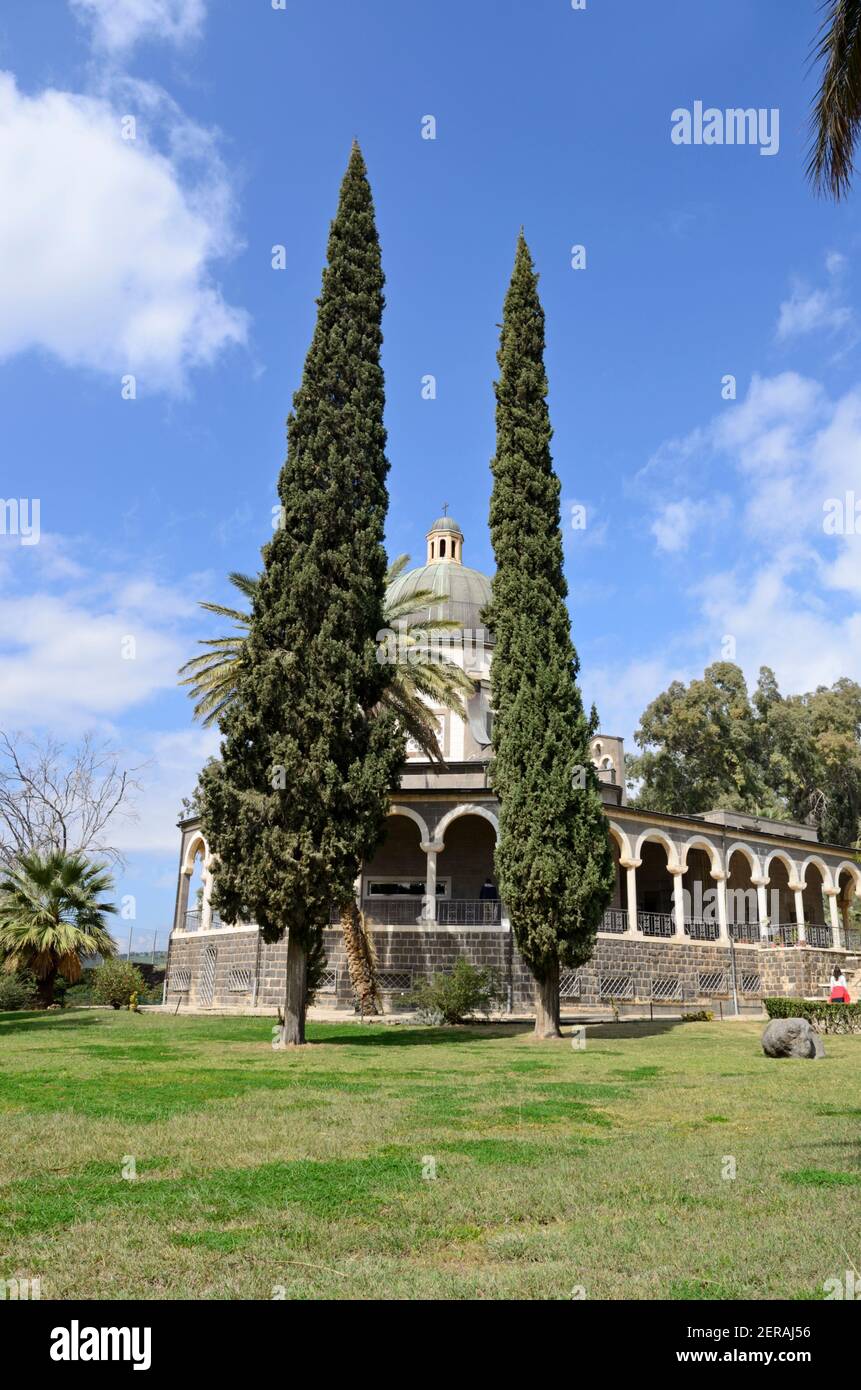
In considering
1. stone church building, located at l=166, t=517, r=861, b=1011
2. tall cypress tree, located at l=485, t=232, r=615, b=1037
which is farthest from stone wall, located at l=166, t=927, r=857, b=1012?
tall cypress tree, located at l=485, t=232, r=615, b=1037

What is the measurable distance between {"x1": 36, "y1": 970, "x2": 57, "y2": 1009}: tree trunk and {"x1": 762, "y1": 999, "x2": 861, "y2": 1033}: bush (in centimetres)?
1621

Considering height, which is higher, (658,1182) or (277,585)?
(277,585)

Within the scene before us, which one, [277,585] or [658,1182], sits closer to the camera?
[658,1182]

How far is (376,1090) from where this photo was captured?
973cm

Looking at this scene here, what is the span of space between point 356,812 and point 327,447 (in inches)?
245

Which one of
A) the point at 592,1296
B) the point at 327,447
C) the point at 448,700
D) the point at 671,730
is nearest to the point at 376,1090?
the point at 592,1296

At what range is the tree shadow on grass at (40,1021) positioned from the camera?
17453mm

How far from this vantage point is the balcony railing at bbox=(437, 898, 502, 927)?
2506cm

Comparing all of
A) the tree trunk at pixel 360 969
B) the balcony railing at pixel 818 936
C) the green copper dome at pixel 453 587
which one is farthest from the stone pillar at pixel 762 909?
the tree trunk at pixel 360 969

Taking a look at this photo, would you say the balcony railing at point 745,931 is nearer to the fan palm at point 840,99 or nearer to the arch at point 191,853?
the arch at point 191,853

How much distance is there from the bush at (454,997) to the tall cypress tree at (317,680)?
210 inches

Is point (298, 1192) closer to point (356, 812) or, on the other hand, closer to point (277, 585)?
point (356, 812)

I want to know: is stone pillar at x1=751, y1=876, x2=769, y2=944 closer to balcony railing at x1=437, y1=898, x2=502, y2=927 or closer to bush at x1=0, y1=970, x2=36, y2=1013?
balcony railing at x1=437, y1=898, x2=502, y2=927

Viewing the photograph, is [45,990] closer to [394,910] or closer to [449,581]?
[394,910]
